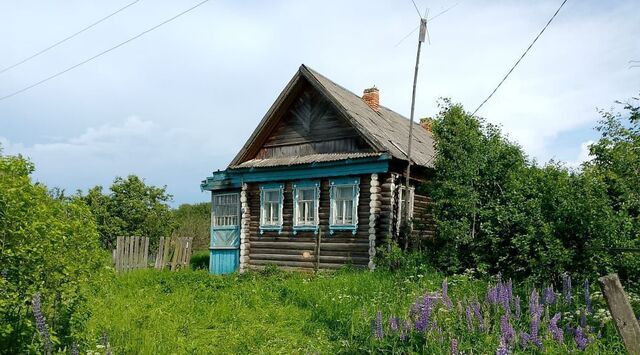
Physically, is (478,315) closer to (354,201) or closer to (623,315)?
(623,315)

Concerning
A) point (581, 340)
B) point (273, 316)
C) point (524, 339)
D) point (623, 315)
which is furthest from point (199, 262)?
point (623, 315)

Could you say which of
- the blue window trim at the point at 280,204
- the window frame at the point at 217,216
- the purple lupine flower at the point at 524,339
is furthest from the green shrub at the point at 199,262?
the purple lupine flower at the point at 524,339

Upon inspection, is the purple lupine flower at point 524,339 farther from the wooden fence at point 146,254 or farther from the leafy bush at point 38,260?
the wooden fence at point 146,254

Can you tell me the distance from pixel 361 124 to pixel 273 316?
273 inches

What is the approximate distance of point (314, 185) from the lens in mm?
15461

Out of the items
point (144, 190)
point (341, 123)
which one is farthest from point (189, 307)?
point (144, 190)

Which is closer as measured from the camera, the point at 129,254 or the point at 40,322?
the point at 40,322

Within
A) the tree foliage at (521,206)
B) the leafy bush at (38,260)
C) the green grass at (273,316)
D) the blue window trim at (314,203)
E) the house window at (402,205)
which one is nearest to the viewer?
the leafy bush at (38,260)

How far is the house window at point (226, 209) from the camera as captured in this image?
17781 mm

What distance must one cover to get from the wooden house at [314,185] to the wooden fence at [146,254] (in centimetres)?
104

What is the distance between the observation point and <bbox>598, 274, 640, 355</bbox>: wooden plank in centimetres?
455

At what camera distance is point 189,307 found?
9.60 m

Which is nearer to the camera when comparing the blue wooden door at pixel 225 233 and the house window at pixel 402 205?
the house window at pixel 402 205

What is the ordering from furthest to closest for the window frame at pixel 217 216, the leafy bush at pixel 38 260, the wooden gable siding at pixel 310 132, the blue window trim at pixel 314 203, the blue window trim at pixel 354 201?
the window frame at pixel 217 216
the wooden gable siding at pixel 310 132
the blue window trim at pixel 314 203
the blue window trim at pixel 354 201
the leafy bush at pixel 38 260
